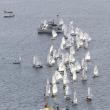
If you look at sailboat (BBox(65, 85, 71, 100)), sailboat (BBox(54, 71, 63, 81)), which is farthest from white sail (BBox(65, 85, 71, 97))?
sailboat (BBox(54, 71, 63, 81))

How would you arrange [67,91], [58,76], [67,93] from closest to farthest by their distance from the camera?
[67,93], [67,91], [58,76]

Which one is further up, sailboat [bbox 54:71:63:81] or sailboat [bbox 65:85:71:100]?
sailboat [bbox 54:71:63:81]

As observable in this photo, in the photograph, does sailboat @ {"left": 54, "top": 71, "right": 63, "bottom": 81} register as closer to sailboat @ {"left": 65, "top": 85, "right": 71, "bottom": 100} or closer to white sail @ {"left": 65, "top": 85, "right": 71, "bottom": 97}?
sailboat @ {"left": 65, "top": 85, "right": 71, "bottom": 100}

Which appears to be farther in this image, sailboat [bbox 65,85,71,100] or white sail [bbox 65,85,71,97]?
white sail [bbox 65,85,71,97]

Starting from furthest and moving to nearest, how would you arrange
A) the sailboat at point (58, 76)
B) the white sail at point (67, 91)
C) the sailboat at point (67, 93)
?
the sailboat at point (58, 76) → the white sail at point (67, 91) → the sailboat at point (67, 93)

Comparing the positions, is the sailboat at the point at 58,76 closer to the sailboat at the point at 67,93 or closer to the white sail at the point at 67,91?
the sailboat at the point at 67,93

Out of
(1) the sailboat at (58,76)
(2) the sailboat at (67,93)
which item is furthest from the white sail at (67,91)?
(1) the sailboat at (58,76)

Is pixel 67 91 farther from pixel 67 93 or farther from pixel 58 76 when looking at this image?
pixel 58 76

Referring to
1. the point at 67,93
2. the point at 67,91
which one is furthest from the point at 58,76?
the point at 67,93

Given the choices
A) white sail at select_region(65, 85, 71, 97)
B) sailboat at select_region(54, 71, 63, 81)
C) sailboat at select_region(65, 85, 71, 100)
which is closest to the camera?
sailboat at select_region(65, 85, 71, 100)

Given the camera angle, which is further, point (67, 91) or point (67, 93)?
point (67, 91)

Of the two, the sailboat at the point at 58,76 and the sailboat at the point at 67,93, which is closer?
the sailboat at the point at 67,93

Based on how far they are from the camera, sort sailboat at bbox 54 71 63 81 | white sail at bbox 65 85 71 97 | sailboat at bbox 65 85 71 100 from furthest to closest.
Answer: sailboat at bbox 54 71 63 81 < white sail at bbox 65 85 71 97 < sailboat at bbox 65 85 71 100

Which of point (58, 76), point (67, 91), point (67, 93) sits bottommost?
point (67, 93)
